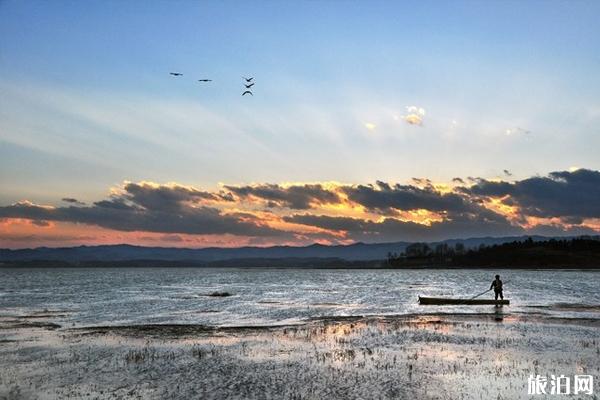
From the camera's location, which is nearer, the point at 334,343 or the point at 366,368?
the point at 366,368

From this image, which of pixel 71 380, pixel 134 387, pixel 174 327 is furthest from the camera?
pixel 174 327

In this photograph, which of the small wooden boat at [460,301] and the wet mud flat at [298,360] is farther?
the small wooden boat at [460,301]

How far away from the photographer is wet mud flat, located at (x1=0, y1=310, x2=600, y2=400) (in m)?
20.6

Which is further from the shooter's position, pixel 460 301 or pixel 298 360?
pixel 460 301

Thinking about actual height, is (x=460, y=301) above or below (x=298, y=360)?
below

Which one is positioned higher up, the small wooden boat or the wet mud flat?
the wet mud flat

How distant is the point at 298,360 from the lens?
88.1 ft

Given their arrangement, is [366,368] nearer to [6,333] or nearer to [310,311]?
[6,333]

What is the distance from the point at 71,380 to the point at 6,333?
2153 centimetres

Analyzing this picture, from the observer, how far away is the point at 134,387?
850 inches

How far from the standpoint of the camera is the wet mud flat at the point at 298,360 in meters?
20.6

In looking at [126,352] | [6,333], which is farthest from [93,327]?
[126,352]

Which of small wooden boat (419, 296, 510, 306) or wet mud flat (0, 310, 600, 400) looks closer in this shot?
wet mud flat (0, 310, 600, 400)

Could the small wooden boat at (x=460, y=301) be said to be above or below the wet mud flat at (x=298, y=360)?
below
